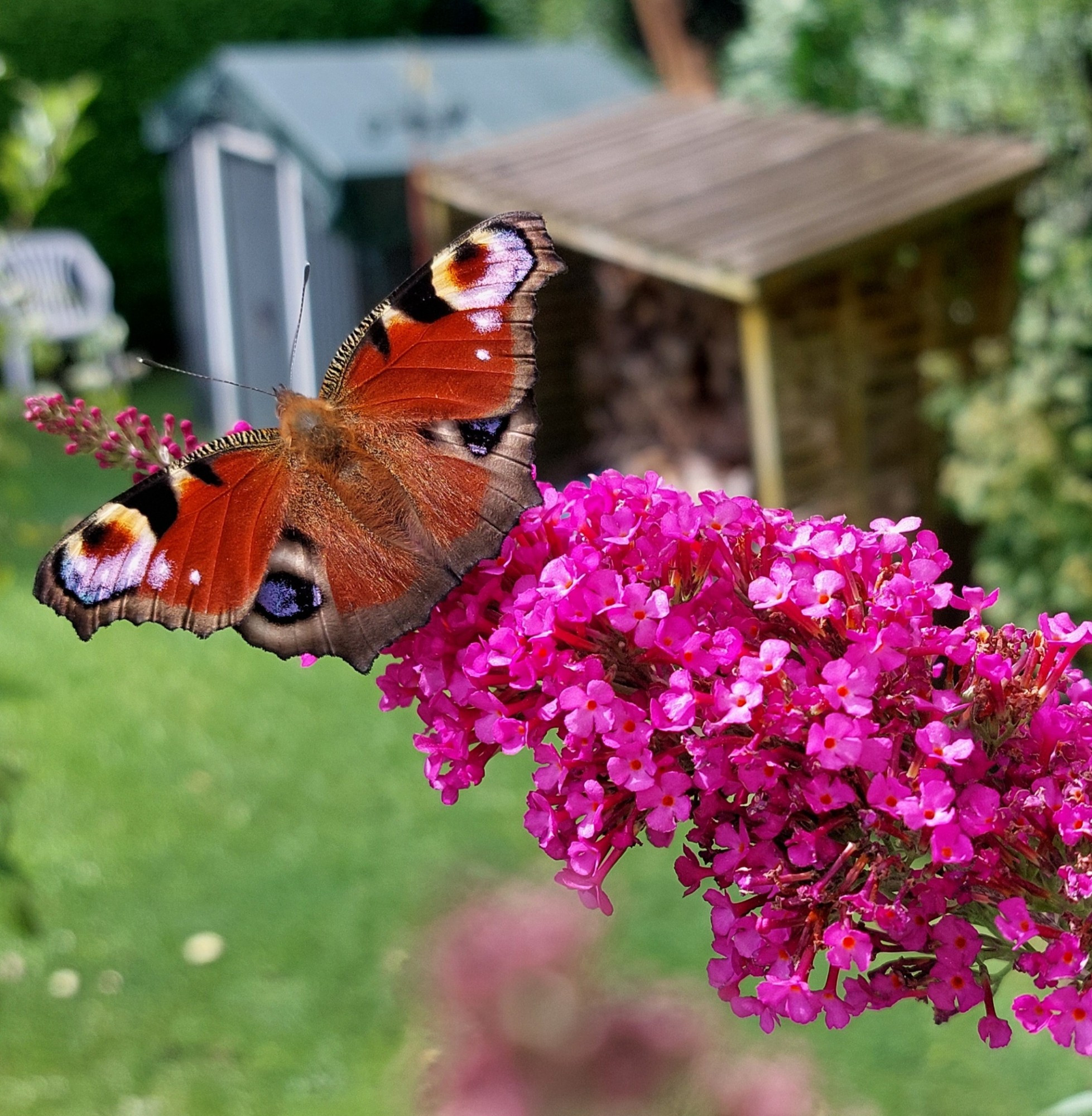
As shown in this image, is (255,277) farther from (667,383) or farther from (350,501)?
(350,501)

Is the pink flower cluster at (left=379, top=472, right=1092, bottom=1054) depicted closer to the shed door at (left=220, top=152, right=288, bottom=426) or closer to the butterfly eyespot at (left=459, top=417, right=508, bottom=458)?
the butterfly eyespot at (left=459, top=417, right=508, bottom=458)

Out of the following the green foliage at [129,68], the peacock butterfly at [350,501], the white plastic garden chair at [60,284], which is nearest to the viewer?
the peacock butterfly at [350,501]

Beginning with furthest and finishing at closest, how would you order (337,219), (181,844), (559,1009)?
(337,219)
(181,844)
(559,1009)

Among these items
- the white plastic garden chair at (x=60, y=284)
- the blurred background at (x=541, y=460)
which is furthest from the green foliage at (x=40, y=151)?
the white plastic garden chair at (x=60, y=284)

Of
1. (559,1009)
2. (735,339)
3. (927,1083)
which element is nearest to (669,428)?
(735,339)

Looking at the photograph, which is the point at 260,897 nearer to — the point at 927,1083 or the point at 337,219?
the point at 927,1083

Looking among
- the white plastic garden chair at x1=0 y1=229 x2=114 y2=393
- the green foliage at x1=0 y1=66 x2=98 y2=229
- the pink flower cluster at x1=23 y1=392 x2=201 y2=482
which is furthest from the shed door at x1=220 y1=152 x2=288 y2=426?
the pink flower cluster at x1=23 y1=392 x2=201 y2=482

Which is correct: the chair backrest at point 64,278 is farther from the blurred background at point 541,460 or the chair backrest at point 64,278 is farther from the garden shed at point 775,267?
the garden shed at point 775,267
